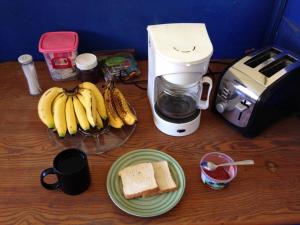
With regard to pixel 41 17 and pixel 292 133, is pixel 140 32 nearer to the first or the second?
pixel 41 17

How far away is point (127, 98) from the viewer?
1.03m

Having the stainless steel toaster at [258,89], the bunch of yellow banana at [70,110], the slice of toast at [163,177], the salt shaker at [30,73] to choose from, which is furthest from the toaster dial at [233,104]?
the salt shaker at [30,73]

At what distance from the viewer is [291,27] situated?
1.02m

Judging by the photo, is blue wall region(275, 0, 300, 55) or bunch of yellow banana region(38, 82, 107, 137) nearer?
bunch of yellow banana region(38, 82, 107, 137)

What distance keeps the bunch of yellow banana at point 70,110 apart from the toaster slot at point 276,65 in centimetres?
48

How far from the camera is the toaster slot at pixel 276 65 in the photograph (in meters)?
0.85

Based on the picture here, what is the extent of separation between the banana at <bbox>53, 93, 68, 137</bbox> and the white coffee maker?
0.86 feet

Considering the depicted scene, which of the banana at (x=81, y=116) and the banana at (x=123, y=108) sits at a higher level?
the banana at (x=81, y=116)

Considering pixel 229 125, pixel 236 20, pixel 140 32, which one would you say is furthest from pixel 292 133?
pixel 140 32

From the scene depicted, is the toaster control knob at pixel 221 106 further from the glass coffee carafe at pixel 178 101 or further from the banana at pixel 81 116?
the banana at pixel 81 116

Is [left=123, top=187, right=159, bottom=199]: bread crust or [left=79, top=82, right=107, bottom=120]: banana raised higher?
[left=79, top=82, right=107, bottom=120]: banana

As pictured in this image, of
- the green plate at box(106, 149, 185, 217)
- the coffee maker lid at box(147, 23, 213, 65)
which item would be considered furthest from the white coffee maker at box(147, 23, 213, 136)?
the green plate at box(106, 149, 185, 217)

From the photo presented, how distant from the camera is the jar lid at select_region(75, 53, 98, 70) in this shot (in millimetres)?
1006

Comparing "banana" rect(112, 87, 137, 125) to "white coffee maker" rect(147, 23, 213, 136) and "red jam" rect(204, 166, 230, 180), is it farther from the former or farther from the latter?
"red jam" rect(204, 166, 230, 180)
